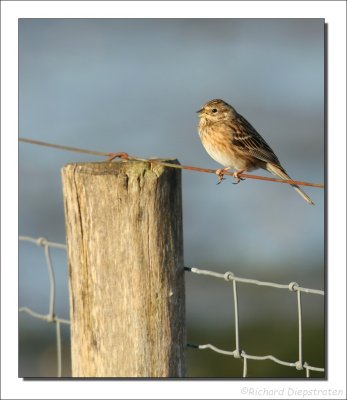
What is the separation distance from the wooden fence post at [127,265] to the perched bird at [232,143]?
8.70 feet

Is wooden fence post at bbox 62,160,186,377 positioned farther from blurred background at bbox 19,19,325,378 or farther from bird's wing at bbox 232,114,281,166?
bird's wing at bbox 232,114,281,166

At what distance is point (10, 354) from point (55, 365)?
12.1ft

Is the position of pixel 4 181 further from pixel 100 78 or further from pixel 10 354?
pixel 100 78

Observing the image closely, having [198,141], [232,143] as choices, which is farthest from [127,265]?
[198,141]

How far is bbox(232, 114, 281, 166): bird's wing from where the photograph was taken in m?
6.79

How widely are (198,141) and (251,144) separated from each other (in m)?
5.40

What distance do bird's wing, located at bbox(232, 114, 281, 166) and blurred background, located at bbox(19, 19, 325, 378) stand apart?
0.41 m

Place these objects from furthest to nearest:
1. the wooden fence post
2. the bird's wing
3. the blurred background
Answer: the blurred background, the bird's wing, the wooden fence post

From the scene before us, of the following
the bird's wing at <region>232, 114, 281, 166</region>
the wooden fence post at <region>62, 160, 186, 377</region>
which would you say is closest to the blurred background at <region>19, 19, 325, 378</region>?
the bird's wing at <region>232, 114, 281, 166</region>

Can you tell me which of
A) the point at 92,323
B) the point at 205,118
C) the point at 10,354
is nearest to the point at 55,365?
the point at 205,118

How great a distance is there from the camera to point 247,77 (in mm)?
13828

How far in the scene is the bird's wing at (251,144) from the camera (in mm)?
6786

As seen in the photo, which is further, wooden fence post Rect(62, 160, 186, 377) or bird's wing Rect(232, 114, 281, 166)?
bird's wing Rect(232, 114, 281, 166)

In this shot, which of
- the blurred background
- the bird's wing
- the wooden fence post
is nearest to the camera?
the wooden fence post
